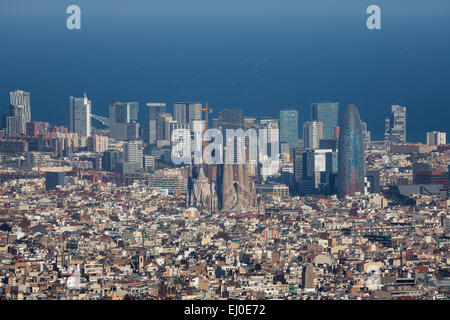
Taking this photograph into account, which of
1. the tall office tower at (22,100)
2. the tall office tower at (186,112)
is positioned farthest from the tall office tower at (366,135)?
the tall office tower at (22,100)

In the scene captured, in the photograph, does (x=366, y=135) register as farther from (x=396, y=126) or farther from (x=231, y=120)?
(x=231, y=120)

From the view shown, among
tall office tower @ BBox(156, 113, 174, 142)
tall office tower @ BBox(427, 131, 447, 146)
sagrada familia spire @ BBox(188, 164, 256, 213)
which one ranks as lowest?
sagrada familia spire @ BBox(188, 164, 256, 213)

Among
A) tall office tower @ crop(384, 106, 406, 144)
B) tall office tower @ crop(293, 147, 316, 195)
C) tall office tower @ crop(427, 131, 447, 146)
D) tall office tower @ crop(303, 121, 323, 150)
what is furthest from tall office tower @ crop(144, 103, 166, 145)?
tall office tower @ crop(427, 131, 447, 146)

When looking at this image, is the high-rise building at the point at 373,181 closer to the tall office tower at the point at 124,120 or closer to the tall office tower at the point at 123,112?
the tall office tower at the point at 124,120

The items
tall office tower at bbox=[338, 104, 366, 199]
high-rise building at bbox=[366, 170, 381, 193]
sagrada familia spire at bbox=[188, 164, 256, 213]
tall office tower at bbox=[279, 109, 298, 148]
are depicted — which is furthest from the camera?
tall office tower at bbox=[279, 109, 298, 148]

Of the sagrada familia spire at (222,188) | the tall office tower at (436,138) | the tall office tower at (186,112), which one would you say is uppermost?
the tall office tower at (186,112)

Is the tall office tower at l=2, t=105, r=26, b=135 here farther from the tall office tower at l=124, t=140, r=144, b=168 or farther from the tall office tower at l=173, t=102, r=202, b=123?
the tall office tower at l=173, t=102, r=202, b=123
